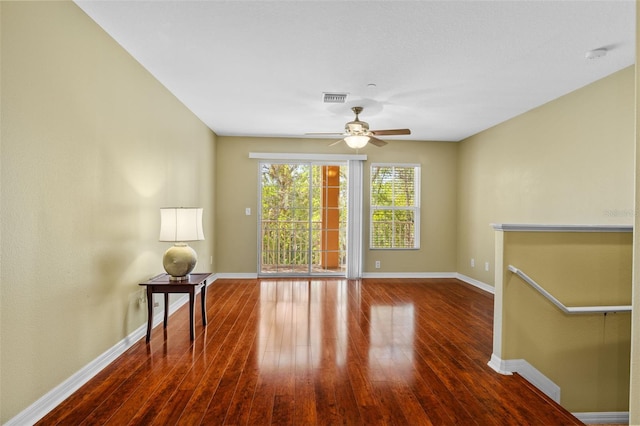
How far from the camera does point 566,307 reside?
2709mm

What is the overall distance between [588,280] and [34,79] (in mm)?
4008

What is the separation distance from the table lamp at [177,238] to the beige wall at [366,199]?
293cm

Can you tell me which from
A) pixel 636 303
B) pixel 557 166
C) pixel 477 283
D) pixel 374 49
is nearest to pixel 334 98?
pixel 374 49

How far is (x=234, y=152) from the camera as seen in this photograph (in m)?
6.18

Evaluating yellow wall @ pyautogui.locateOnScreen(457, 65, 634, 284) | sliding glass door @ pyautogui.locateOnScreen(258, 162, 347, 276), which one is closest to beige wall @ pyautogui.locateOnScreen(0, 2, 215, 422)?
sliding glass door @ pyautogui.locateOnScreen(258, 162, 347, 276)

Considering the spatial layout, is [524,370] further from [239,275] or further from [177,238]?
[239,275]

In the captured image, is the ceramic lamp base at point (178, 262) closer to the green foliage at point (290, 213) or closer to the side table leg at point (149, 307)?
the side table leg at point (149, 307)

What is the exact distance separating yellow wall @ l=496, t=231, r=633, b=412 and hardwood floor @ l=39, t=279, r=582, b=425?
1.46 ft

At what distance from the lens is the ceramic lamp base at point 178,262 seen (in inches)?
124

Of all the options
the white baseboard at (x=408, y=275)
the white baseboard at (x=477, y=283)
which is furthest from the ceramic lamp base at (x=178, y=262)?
the white baseboard at (x=477, y=283)

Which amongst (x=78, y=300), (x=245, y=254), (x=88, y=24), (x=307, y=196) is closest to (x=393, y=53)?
(x=88, y=24)

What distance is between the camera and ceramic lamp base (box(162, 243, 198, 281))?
3.15 metres

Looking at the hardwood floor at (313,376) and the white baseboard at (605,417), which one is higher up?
the hardwood floor at (313,376)

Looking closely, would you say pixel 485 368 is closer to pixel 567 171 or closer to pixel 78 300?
pixel 567 171
